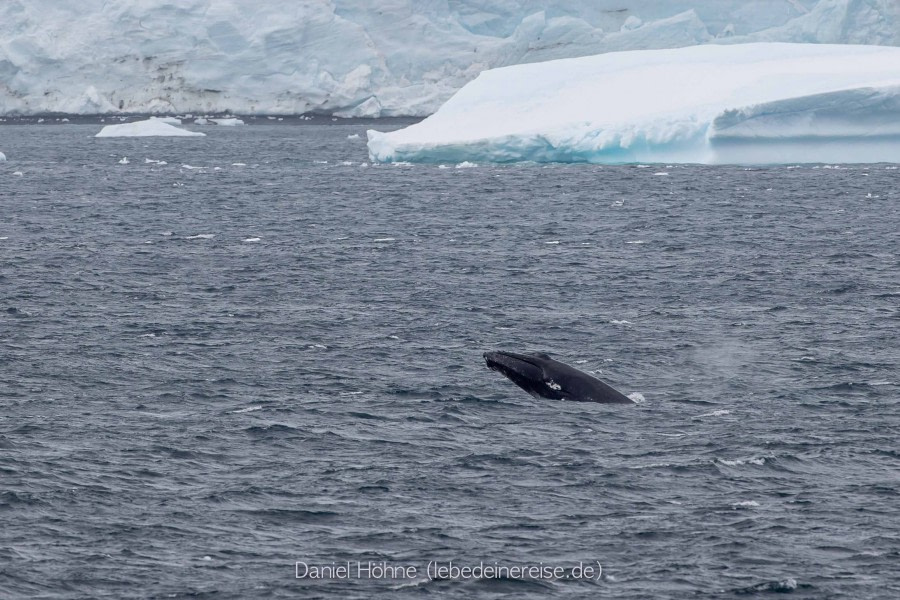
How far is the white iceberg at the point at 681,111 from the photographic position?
50959mm

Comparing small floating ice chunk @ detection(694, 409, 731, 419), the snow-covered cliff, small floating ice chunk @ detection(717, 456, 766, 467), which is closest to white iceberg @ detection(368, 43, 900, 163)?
the snow-covered cliff

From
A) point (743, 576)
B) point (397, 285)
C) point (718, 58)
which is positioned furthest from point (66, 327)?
point (718, 58)

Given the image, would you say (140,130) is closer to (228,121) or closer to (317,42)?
(317,42)

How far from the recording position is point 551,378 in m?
16.2

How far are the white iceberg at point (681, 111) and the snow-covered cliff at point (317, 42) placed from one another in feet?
91.3

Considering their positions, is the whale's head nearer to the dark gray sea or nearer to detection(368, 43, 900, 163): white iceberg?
the dark gray sea

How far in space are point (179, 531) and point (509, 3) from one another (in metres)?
87.2

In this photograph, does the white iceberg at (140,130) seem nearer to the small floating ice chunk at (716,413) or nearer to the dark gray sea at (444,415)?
the dark gray sea at (444,415)

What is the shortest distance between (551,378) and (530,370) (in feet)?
0.96

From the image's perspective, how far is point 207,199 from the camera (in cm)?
4650

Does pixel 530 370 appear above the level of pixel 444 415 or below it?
above

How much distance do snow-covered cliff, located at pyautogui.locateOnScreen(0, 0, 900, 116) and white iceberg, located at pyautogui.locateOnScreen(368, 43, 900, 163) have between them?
2783 cm

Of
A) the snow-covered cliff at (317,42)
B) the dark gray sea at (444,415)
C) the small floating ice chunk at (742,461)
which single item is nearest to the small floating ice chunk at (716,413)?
the dark gray sea at (444,415)

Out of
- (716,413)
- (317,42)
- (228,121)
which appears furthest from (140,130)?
(716,413)
